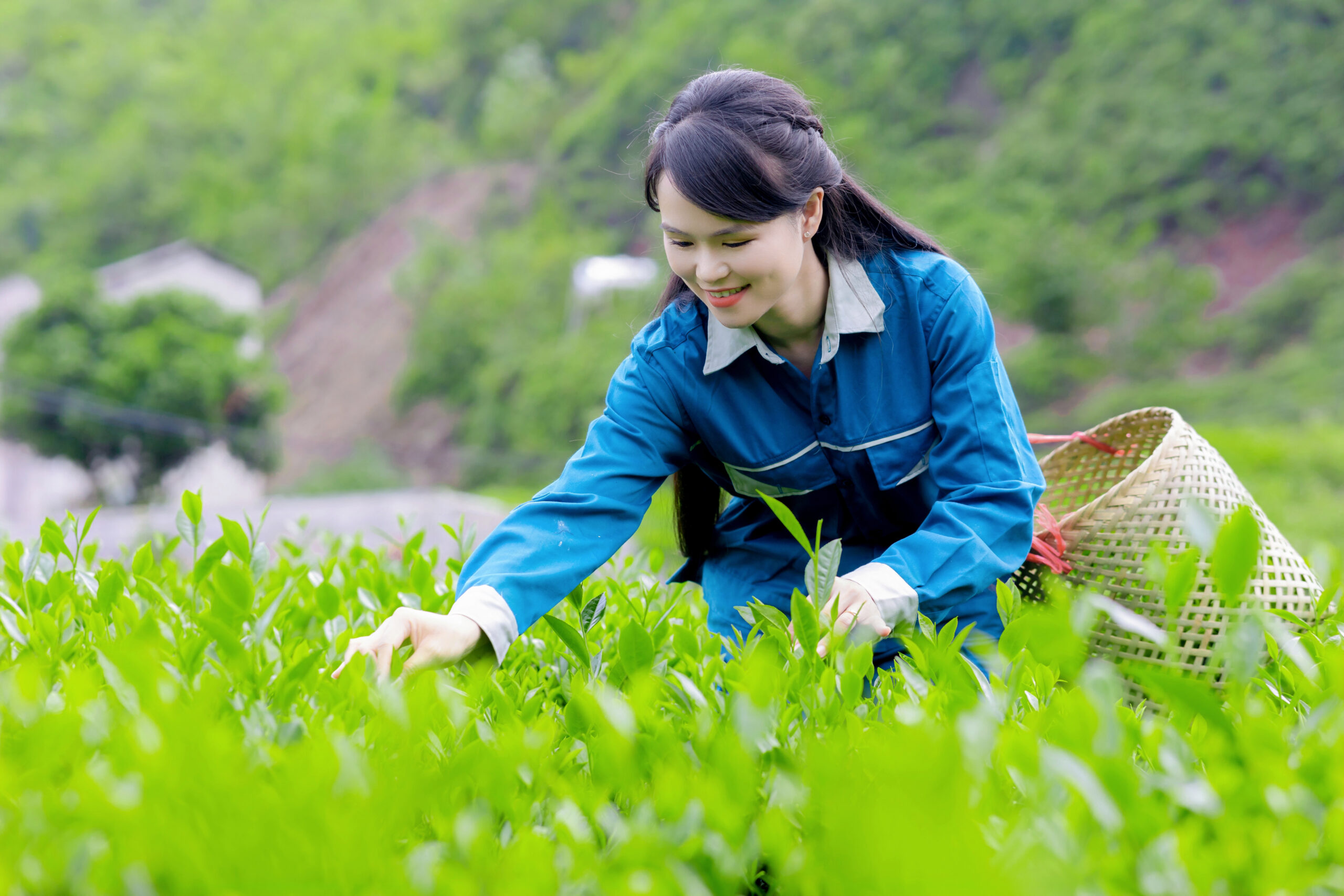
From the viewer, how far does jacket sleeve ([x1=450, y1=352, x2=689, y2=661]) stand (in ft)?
4.34

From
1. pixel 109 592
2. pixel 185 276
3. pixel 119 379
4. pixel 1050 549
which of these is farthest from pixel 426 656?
pixel 185 276

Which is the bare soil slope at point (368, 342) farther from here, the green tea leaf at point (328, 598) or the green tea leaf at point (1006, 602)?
the green tea leaf at point (1006, 602)

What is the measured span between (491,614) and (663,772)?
503 mm

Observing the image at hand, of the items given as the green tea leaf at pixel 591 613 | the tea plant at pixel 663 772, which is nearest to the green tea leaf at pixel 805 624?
the tea plant at pixel 663 772

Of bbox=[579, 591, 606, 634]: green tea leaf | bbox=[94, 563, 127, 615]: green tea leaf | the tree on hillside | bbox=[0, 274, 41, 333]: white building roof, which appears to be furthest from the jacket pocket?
bbox=[0, 274, 41, 333]: white building roof

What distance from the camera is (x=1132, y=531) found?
1.68 m

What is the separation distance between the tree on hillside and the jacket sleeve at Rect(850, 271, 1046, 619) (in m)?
19.0

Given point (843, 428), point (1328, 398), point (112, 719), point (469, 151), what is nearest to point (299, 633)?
point (112, 719)

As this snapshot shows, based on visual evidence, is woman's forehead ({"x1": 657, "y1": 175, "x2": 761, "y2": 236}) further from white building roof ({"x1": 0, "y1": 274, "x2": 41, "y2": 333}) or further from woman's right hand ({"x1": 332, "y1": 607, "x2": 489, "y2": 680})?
white building roof ({"x1": 0, "y1": 274, "x2": 41, "y2": 333})

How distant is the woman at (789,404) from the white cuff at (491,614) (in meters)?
0.03

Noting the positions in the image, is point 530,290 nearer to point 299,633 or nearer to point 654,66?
point 654,66

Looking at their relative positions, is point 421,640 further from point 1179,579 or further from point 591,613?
point 1179,579

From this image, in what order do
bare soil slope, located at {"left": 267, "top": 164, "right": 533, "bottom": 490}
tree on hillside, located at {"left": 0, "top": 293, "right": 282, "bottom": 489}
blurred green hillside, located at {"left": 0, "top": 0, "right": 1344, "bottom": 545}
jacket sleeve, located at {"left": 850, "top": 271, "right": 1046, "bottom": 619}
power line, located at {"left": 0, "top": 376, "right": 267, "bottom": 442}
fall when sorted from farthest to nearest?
bare soil slope, located at {"left": 267, "top": 164, "right": 533, "bottom": 490} < tree on hillside, located at {"left": 0, "top": 293, "right": 282, "bottom": 489} < power line, located at {"left": 0, "top": 376, "right": 267, "bottom": 442} < blurred green hillside, located at {"left": 0, "top": 0, "right": 1344, "bottom": 545} < jacket sleeve, located at {"left": 850, "top": 271, "right": 1046, "bottom": 619}

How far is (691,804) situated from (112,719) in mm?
493
